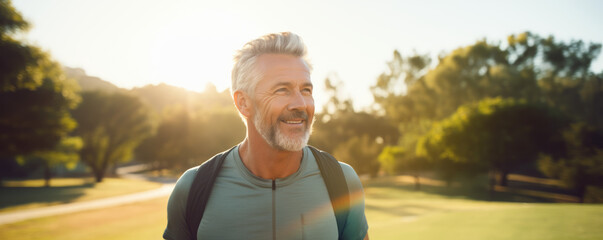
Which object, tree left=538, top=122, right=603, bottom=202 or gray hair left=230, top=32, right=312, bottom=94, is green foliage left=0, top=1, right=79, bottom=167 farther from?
tree left=538, top=122, right=603, bottom=202

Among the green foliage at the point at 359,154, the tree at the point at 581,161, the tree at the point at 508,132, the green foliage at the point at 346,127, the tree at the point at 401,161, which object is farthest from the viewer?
the green foliage at the point at 346,127

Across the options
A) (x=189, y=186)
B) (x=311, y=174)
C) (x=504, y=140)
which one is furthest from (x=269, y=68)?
(x=504, y=140)

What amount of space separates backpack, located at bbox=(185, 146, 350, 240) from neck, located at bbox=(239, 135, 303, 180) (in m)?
0.20

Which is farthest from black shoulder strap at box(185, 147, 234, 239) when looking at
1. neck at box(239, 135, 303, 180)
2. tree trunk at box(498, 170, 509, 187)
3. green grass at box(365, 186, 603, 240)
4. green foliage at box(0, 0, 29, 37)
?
tree trunk at box(498, 170, 509, 187)

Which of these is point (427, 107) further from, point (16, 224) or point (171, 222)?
point (171, 222)

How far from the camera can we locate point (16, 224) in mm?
18906

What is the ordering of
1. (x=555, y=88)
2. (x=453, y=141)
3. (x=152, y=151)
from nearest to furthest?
(x=453, y=141)
(x=555, y=88)
(x=152, y=151)

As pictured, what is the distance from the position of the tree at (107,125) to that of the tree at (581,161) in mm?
56698

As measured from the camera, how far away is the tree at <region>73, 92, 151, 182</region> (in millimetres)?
52031

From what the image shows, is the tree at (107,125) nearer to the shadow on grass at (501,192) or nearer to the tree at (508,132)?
the shadow on grass at (501,192)

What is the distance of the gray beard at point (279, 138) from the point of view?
Result: 220 centimetres

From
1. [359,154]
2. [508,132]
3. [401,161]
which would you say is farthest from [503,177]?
[359,154]

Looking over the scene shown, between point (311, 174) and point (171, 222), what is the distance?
99cm

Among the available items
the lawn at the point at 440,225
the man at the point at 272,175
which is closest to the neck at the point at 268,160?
the man at the point at 272,175
